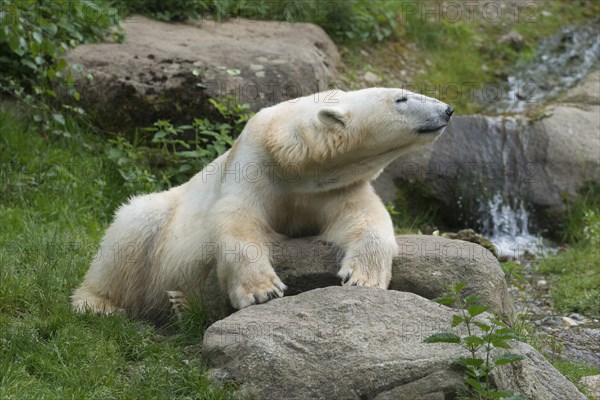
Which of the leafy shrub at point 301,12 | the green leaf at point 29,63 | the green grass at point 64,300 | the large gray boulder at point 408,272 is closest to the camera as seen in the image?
the green grass at point 64,300

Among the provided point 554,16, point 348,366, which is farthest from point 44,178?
point 554,16

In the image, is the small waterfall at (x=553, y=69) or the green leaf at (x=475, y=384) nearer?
the green leaf at (x=475, y=384)

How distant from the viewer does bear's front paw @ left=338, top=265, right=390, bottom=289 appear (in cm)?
552

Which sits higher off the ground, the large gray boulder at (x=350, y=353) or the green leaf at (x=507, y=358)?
the green leaf at (x=507, y=358)

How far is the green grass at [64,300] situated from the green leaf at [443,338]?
3.51 ft

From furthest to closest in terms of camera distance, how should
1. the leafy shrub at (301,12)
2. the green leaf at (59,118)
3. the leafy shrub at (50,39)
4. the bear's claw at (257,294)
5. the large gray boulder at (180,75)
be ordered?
the leafy shrub at (301,12) → the large gray boulder at (180,75) → the green leaf at (59,118) → the leafy shrub at (50,39) → the bear's claw at (257,294)

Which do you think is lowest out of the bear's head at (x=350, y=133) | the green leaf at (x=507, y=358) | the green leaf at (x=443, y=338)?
the green leaf at (x=507, y=358)

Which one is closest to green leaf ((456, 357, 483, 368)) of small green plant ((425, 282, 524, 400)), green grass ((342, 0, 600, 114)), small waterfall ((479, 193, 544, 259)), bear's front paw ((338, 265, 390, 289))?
small green plant ((425, 282, 524, 400))

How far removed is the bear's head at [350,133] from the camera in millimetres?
5918

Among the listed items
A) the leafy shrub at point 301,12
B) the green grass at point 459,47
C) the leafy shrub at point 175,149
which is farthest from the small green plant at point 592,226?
the leafy shrub at point 301,12

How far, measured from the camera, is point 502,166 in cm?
1074

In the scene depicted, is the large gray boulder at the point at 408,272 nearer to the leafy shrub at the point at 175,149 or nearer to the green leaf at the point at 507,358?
the green leaf at the point at 507,358

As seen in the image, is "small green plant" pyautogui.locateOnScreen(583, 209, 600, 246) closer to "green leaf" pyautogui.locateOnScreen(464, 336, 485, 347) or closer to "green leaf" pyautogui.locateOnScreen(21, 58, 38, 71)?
"green leaf" pyautogui.locateOnScreen(464, 336, 485, 347)

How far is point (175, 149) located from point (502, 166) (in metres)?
3.84
